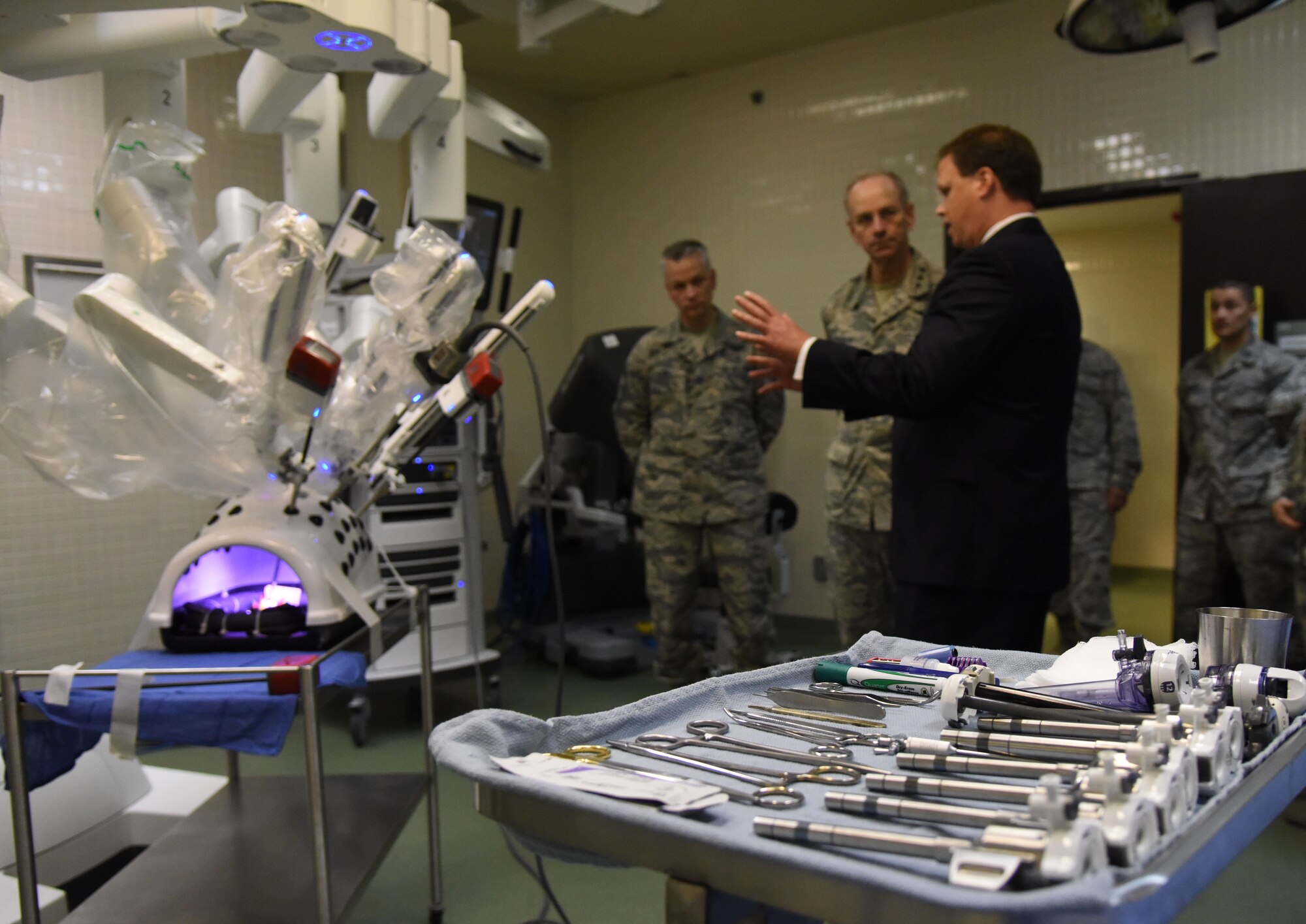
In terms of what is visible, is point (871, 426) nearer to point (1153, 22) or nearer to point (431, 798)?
point (1153, 22)

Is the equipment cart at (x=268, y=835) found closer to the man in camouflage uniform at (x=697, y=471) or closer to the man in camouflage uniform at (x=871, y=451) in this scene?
the man in camouflage uniform at (x=871, y=451)

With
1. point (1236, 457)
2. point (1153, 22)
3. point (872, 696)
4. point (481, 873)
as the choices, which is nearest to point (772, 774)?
point (872, 696)

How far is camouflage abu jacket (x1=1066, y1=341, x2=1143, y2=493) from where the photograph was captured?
410 centimetres

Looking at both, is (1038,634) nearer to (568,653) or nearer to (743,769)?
(743,769)

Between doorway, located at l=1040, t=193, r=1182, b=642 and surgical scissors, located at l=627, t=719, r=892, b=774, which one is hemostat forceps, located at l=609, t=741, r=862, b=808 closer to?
surgical scissors, located at l=627, t=719, r=892, b=774

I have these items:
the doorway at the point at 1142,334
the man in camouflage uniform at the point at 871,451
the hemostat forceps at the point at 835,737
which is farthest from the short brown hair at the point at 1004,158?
the doorway at the point at 1142,334

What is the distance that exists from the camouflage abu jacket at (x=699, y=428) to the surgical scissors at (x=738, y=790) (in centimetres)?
272

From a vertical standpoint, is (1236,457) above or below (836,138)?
below

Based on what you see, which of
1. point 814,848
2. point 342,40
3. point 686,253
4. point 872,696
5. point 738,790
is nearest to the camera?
point 814,848

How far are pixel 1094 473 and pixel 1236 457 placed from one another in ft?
1.91

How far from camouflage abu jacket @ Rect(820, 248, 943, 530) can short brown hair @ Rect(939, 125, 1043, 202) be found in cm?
97

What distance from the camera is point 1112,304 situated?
22.7 feet

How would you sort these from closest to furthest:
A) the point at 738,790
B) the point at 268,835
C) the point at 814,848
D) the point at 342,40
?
the point at 814,848
the point at 738,790
the point at 342,40
the point at 268,835

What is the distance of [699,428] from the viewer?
363cm
